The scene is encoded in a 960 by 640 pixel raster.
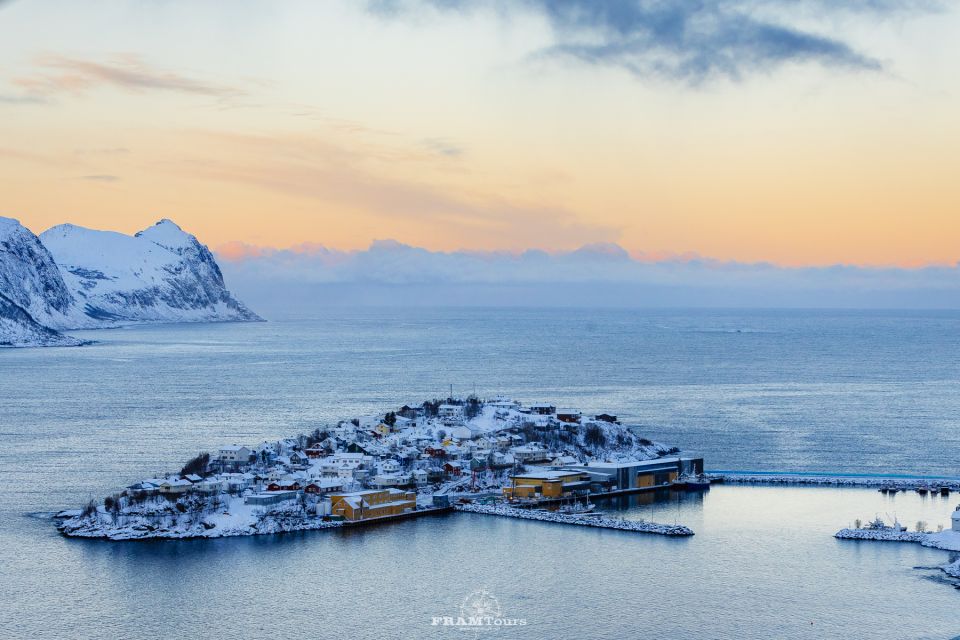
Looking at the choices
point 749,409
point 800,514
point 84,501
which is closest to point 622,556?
point 800,514

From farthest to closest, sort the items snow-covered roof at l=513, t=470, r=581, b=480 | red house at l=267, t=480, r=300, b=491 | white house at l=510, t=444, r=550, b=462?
1. white house at l=510, t=444, r=550, b=462
2. snow-covered roof at l=513, t=470, r=581, b=480
3. red house at l=267, t=480, r=300, b=491

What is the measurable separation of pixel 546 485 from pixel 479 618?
38.9ft

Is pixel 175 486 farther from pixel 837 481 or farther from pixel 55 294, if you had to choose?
pixel 55 294

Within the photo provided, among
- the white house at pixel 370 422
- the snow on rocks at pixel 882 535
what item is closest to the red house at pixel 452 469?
the white house at pixel 370 422

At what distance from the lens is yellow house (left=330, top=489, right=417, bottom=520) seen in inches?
1231

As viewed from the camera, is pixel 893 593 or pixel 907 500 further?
pixel 907 500

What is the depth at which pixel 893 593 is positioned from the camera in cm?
2434

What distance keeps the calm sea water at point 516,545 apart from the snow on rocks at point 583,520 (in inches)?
20.0

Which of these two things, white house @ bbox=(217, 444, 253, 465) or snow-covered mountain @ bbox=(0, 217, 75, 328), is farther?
snow-covered mountain @ bbox=(0, 217, 75, 328)

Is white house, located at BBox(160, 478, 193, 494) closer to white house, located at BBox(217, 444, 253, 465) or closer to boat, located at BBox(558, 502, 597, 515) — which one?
white house, located at BBox(217, 444, 253, 465)

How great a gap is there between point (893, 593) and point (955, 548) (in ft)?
14.1

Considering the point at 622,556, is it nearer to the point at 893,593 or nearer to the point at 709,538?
the point at 709,538

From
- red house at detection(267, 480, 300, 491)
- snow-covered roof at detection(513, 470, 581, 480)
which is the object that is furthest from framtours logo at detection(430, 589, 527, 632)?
snow-covered roof at detection(513, 470, 581, 480)

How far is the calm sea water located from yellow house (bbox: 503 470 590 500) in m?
2.04
